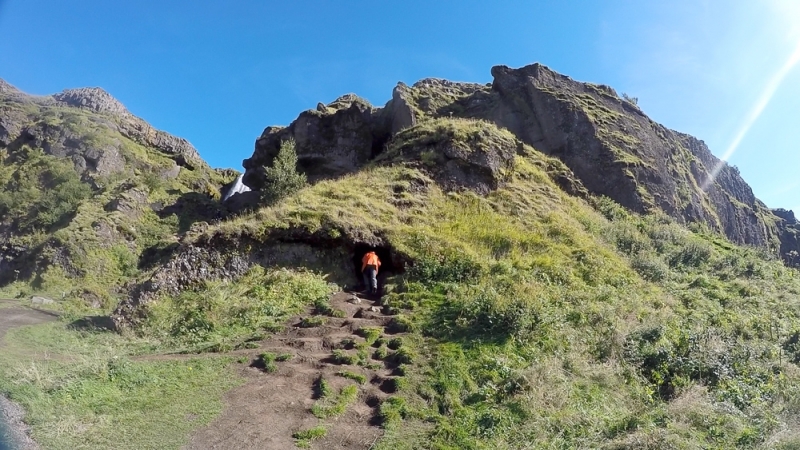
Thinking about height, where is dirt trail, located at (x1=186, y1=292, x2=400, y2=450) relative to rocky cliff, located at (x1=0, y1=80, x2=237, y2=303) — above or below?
above

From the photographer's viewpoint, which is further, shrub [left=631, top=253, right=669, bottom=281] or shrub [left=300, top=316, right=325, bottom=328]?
shrub [left=631, top=253, right=669, bottom=281]

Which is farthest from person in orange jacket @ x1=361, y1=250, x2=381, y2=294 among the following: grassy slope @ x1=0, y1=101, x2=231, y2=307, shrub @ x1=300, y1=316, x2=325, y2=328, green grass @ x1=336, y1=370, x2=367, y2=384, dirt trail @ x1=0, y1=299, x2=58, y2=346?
grassy slope @ x1=0, y1=101, x2=231, y2=307

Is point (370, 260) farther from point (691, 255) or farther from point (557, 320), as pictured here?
point (691, 255)

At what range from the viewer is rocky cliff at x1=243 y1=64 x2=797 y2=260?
99.8ft

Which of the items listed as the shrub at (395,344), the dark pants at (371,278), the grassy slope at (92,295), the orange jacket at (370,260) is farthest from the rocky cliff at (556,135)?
the shrub at (395,344)

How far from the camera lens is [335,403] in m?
9.08

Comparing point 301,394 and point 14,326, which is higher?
point 301,394

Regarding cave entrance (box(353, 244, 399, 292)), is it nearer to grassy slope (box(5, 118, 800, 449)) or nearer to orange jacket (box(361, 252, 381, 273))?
grassy slope (box(5, 118, 800, 449))

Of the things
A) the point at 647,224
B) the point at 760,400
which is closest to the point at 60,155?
the point at 647,224

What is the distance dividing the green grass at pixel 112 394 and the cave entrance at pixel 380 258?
6.98 metres

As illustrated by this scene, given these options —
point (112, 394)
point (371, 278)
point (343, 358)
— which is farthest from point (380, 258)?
point (112, 394)

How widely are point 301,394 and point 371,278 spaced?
6.74m

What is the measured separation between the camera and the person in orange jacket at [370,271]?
51.8ft

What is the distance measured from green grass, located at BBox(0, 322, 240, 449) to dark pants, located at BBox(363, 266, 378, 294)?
602cm
